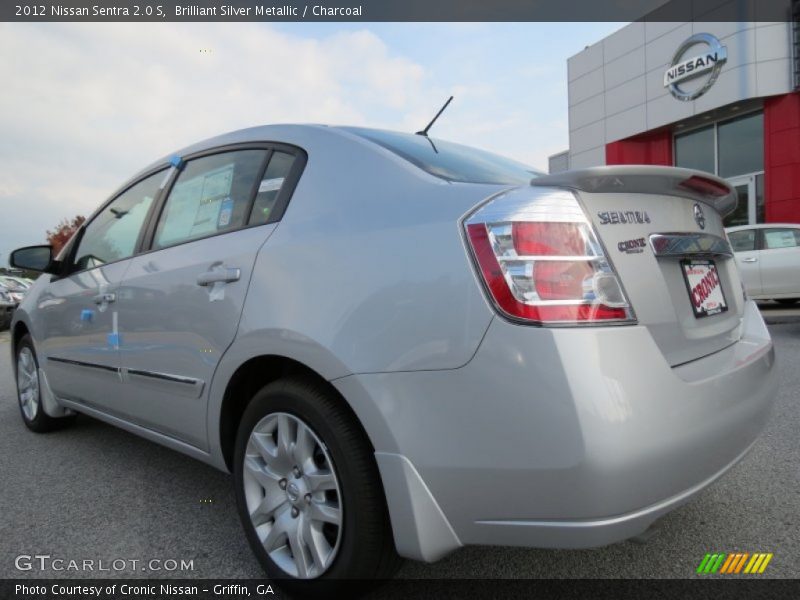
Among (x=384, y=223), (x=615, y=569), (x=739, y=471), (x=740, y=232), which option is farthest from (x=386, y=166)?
(x=740, y=232)

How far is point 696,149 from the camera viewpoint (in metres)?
16.6

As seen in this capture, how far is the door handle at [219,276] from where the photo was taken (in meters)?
2.05

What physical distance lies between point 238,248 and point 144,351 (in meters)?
0.82

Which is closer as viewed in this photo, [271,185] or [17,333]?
[271,185]

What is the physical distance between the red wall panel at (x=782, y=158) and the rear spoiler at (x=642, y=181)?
48.6 feet

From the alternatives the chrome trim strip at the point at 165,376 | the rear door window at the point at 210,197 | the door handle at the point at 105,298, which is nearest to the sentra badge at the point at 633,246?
the rear door window at the point at 210,197

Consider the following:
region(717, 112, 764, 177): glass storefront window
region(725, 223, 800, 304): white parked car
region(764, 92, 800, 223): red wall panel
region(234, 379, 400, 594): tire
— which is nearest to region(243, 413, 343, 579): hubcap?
region(234, 379, 400, 594): tire

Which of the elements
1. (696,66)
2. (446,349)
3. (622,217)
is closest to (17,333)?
(446,349)

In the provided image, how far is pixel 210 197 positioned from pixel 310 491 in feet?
4.43

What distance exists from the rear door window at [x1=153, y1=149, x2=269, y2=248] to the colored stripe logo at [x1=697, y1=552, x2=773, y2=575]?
203cm

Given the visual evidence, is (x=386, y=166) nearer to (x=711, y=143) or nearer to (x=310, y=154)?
(x=310, y=154)

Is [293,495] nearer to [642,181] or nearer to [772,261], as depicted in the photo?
[642,181]

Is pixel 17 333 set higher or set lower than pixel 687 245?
lower

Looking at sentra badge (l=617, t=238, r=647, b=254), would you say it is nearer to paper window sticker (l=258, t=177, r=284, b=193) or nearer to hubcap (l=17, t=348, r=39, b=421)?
paper window sticker (l=258, t=177, r=284, b=193)
